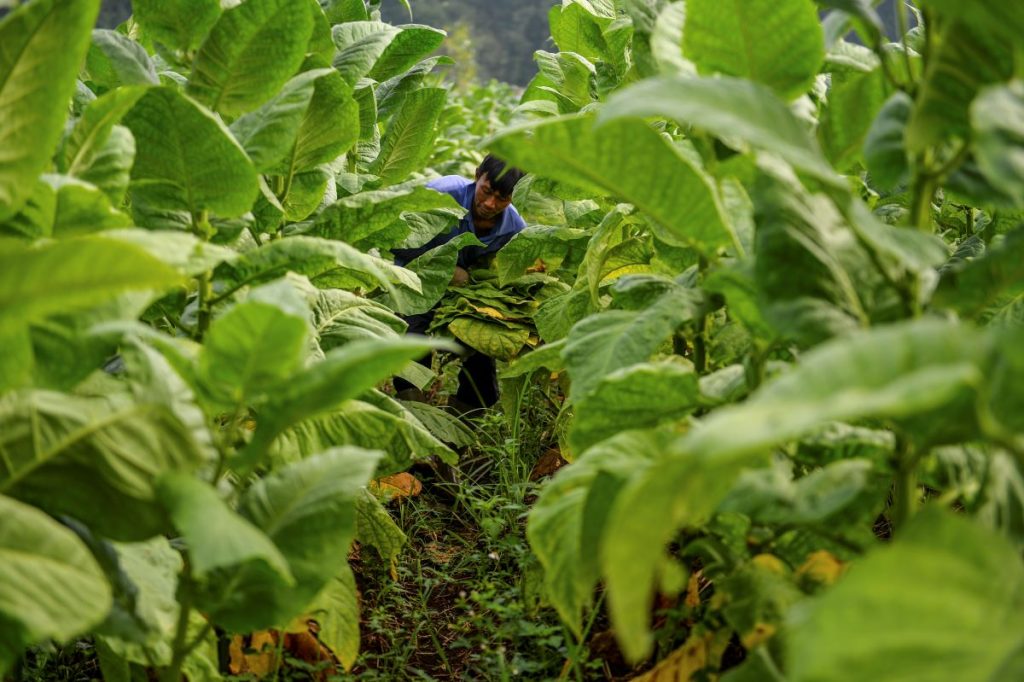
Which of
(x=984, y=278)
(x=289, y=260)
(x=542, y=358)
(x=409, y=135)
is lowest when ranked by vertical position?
(x=542, y=358)

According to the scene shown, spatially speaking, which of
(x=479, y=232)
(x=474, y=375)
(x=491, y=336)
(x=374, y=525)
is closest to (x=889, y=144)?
(x=374, y=525)

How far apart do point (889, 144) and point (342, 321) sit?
1255 millimetres

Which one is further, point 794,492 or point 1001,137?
point 794,492

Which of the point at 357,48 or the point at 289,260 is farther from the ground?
the point at 357,48

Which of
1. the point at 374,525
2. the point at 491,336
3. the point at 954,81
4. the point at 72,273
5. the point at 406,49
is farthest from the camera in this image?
the point at 491,336

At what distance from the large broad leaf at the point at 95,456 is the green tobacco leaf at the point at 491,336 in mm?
2118

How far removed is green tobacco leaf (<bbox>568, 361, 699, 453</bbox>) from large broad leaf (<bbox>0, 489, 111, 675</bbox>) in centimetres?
62

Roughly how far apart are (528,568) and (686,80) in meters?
1.43

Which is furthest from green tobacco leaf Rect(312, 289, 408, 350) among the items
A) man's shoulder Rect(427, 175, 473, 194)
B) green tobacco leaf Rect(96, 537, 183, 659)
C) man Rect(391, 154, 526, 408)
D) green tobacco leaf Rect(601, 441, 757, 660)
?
man's shoulder Rect(427, 175, 473, 194)

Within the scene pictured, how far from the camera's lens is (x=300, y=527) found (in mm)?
1196

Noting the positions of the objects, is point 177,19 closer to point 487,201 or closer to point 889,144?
point 889,144

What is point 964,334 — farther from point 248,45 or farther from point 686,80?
point 248,45

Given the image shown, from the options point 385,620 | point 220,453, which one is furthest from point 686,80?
point 385,620

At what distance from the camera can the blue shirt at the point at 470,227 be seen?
13.0 ft
